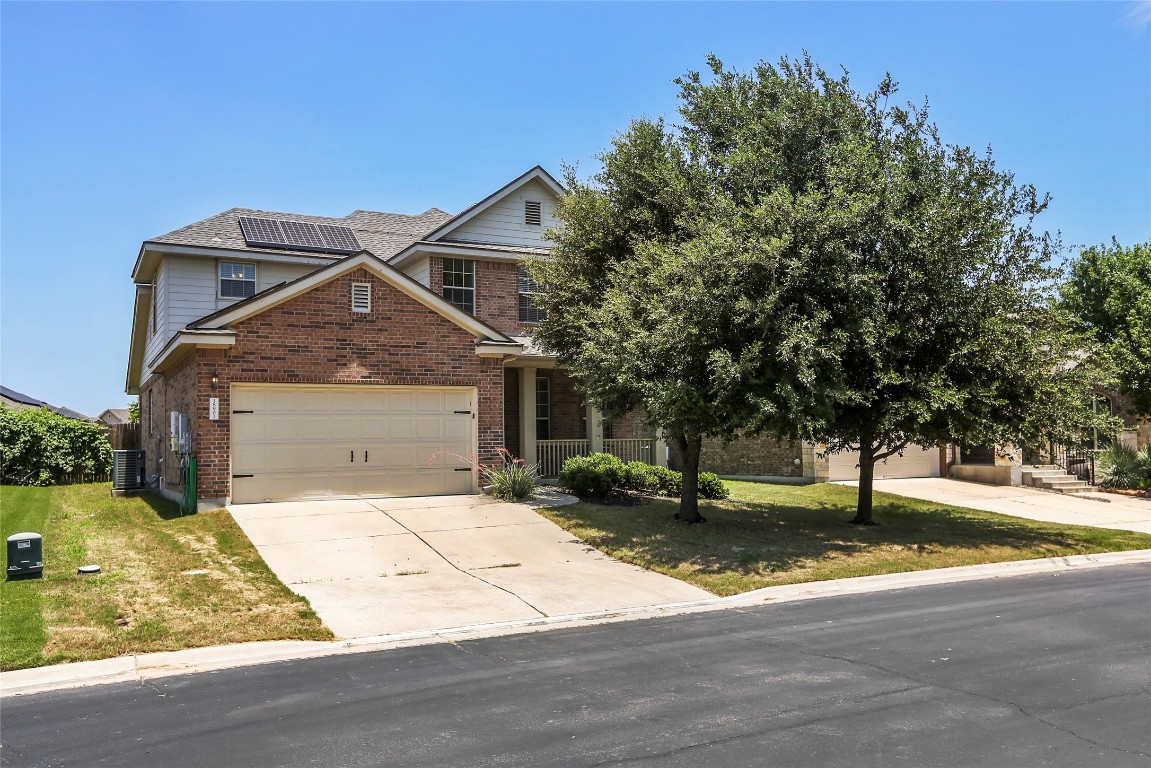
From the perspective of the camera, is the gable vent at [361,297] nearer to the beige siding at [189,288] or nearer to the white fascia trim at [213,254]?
the white fascia trim at [213,254]

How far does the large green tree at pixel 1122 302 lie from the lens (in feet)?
73.9

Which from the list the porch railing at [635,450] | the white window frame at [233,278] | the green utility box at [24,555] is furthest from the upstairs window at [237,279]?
the green utility box at [24,555]

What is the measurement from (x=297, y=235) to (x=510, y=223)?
18.2ft

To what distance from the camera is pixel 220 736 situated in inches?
225

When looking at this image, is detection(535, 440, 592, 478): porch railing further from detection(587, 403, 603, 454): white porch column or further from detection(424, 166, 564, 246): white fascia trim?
detection(424, 166, 564, 246): white fascia trim

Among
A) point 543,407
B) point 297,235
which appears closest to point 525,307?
point 543,407

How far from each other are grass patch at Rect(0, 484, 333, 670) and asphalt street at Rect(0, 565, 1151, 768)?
1.11 m

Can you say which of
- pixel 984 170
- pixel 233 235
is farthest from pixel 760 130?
pixel 233 235

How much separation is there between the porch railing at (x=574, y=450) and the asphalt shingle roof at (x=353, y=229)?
6892 millimetres

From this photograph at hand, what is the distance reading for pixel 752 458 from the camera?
25484 millimetres

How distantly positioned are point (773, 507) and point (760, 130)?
27.3ft

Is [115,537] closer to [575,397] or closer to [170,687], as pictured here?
[170,687]

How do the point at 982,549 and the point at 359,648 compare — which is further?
the point at 982,549

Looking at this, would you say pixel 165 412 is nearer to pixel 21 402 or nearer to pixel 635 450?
pixel 635 450
